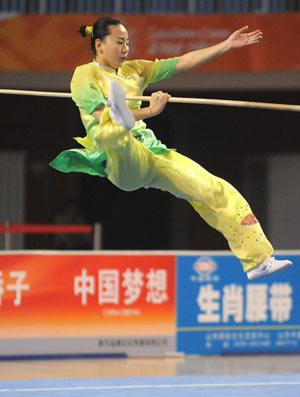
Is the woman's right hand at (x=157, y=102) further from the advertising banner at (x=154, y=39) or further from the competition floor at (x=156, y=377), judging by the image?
the advertising banner at (x=154, y=39)

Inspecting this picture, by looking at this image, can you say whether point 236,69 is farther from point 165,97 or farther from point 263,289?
point 165,97

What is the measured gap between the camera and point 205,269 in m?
9.78

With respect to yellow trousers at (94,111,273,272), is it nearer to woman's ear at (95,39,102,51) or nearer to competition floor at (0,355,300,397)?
woman's ear at (95,39,102,51)

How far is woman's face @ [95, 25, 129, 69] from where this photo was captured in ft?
18.2

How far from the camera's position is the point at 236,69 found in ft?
40.9

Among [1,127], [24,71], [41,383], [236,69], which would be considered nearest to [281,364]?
[41,383]

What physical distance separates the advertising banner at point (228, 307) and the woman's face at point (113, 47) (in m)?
4.47

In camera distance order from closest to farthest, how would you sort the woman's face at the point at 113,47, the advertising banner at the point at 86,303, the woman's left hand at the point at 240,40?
the woman's face at the point at 113,47
the woman's left hand at the point at 240,40
the advertising banner at the point at 86,303

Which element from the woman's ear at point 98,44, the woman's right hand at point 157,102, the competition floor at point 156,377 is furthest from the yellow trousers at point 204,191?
the competition floor at point 156,377

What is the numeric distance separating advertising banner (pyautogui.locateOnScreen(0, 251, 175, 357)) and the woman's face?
14.1ft

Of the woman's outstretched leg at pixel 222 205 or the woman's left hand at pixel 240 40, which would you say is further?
the woman's left hand at pixel 240 40

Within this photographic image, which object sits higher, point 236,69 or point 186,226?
point 236,69

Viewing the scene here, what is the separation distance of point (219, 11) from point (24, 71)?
303cm

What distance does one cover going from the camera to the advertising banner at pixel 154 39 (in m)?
12.2
